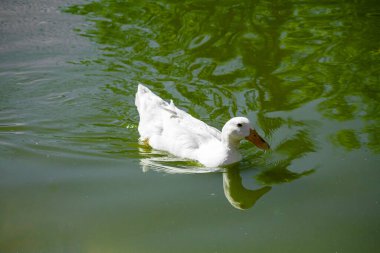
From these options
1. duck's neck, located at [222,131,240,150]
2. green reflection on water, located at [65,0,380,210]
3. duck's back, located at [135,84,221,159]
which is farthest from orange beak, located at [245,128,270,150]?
duck's back, located at [135,84,221,159]

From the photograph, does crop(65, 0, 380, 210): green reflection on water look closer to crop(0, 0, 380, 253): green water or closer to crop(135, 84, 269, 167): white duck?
crop(0, 0, 380, 253): green water

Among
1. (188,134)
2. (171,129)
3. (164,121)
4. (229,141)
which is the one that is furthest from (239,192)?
(164,121)

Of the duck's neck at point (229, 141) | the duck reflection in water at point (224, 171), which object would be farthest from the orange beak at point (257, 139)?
the duck reflection in water at point (224, 171)

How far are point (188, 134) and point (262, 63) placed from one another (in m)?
3.23

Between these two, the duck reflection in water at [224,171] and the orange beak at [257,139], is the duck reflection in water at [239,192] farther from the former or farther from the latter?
the orange beak at [257,139]

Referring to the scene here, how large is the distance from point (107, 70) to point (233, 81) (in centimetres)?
231

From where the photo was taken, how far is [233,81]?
9578mm

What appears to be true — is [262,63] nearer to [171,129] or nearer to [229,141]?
[171,129]

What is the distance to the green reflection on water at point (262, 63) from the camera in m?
8.17

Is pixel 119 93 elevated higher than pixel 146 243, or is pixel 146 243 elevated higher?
pixel 119 93

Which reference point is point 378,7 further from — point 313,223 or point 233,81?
point 313,223

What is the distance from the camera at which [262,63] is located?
10.2 metres

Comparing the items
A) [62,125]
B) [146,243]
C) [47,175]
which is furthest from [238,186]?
[62,125]

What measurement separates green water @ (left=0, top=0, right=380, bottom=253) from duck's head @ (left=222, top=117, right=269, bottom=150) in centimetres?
37
